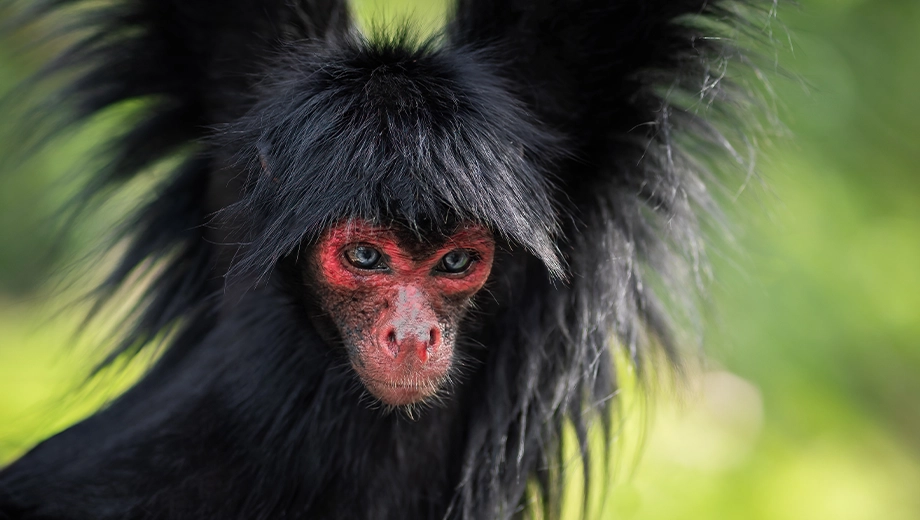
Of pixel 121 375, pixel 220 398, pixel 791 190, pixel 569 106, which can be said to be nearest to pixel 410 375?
pixel 220 398

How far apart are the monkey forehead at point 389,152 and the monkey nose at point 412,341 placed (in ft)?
1.00

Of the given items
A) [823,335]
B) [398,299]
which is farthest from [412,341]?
[823,335]

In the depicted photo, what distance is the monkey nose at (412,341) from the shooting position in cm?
258

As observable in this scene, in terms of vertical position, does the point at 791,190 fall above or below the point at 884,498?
above

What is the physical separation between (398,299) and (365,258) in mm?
166

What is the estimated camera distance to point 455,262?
9.07 ft

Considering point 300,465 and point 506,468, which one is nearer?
point 300,465

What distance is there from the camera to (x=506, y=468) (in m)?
3.20

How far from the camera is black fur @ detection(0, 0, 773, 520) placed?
2609mm

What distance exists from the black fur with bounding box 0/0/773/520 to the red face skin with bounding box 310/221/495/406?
0.09 metres

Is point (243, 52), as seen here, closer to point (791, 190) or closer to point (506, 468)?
point (506, 468)

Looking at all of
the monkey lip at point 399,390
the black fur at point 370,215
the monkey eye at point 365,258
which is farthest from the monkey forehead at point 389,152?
the monkey lip at point 399,390

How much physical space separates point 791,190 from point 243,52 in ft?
9.74

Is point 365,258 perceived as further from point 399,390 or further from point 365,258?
point 399,390
